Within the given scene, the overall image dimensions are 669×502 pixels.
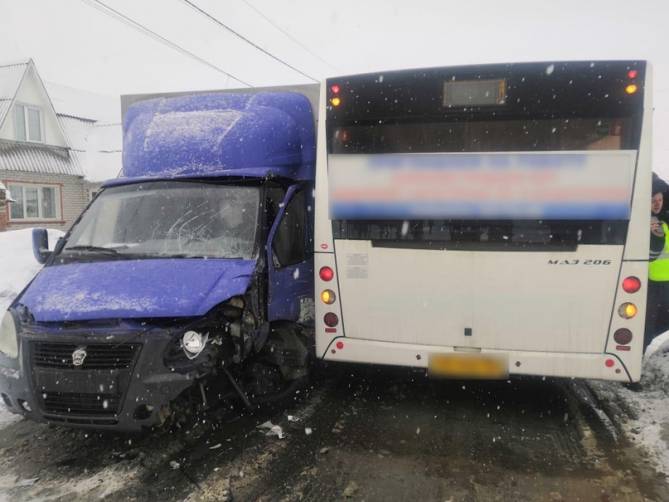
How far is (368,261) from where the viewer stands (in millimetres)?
4973

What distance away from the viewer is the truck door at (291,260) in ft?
16.9

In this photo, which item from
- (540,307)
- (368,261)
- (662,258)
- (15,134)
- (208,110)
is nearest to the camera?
(540,307)

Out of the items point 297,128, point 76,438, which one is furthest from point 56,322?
point 297,128

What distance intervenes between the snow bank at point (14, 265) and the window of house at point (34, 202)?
11.3 meters

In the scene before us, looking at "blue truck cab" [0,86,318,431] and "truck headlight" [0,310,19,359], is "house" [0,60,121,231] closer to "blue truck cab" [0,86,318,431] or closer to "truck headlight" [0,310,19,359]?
"blue truck cab" [0,86,318,431]

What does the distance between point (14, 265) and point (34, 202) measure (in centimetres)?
1541

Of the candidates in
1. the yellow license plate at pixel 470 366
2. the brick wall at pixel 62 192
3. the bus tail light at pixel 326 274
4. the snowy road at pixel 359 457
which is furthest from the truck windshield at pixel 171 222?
the brick wall at pixel 62 192

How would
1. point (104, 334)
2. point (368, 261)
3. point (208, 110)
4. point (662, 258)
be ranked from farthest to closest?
point (208, 110)
point (662, 258)
point (368, 261)
point (104, 334)

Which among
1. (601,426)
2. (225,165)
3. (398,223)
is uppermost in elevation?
(225,165)

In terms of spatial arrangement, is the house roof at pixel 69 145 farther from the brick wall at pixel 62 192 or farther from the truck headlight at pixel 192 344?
the truck headlight at pixel 192 344

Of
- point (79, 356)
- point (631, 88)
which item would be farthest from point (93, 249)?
point (631, 88)

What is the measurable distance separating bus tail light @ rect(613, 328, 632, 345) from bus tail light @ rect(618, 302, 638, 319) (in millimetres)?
122

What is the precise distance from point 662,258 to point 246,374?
4.44 metres

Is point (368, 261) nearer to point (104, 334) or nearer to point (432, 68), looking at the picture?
point (432, 68)
